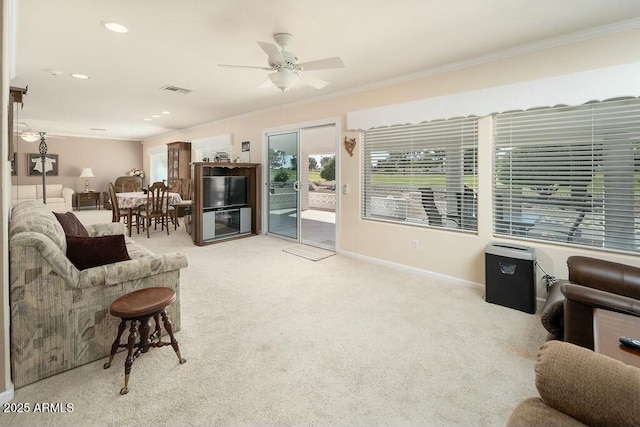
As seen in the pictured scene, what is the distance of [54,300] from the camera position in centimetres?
187

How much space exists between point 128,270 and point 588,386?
95.4 inches

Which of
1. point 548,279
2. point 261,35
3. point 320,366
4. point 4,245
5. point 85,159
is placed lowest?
point 320,366

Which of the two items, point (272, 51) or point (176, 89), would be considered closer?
point (272, 51)

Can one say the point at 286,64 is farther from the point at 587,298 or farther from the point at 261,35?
the point at 587,298

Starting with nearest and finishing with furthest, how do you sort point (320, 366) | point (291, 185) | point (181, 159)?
point (320, 366) → point (291, 185) → point (181, 159)

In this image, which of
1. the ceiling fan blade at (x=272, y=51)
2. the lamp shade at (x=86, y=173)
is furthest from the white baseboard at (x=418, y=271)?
the lamp shade at (x=86, y=173)

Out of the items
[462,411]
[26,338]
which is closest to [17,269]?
[26,338]

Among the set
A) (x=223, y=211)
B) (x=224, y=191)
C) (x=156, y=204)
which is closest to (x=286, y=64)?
(x=224, y=191)

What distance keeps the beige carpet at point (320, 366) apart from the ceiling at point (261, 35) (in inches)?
98.8

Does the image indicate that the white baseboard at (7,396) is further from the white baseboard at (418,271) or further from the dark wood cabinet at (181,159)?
the dark wood cabinet at (181,159)

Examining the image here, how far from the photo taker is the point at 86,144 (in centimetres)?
1011

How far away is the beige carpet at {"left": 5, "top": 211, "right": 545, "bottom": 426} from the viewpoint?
1625mm

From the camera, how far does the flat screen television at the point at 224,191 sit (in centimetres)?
555

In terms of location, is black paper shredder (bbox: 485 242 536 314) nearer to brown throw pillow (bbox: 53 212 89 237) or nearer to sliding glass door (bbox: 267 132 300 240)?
sliding glass door (bbox: 267 132 300 240)
